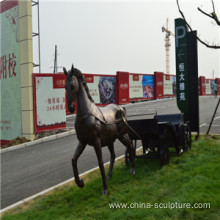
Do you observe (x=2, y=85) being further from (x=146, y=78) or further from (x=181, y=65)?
(x=146, y=78)

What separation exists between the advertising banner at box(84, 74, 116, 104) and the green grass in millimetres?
19848

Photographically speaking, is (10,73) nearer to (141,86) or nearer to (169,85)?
(141,86)

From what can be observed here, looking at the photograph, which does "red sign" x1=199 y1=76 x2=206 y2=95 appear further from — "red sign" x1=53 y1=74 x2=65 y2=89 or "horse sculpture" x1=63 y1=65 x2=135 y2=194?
"horse sculpture" x1=63 y1=65 x2=135 y2=194

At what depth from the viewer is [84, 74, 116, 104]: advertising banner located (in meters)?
27.5

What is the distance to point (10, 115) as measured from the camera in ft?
56.2

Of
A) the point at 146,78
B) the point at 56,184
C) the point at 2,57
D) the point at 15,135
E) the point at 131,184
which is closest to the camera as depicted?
the point at 131,184

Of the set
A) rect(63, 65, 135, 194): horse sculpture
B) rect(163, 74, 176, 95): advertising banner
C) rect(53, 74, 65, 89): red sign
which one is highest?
rect(163, 74, 176, 95): advertising banner

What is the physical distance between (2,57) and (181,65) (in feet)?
41.8

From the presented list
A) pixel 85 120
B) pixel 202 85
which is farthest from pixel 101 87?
pixel 202 85

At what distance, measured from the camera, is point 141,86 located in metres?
35.2

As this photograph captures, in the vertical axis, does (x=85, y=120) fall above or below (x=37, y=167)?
above

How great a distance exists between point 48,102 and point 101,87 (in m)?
12.6

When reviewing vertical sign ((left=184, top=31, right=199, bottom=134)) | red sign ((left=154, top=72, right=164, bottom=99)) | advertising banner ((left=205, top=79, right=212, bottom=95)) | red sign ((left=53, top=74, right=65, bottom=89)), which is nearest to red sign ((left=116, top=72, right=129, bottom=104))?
red sign ((left=154, top=72, right=164, bottom=99))

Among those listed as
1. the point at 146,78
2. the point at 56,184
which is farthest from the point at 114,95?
the point at 56,184
